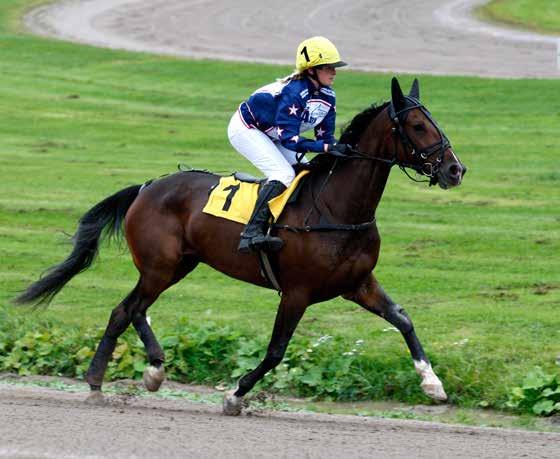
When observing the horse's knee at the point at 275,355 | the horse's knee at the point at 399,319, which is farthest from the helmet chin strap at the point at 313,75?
the horse's knee at the point at 275,355

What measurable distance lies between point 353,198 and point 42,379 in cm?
322

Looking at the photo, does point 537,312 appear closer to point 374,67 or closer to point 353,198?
point 353,198

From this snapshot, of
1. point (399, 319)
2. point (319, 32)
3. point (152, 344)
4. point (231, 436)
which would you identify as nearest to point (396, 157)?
point (399, 319)

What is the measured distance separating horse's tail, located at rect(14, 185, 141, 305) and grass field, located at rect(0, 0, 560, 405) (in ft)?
3.42

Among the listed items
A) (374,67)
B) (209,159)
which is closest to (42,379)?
(209,159)

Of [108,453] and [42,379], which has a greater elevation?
[108,453]

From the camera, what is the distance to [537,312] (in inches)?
408

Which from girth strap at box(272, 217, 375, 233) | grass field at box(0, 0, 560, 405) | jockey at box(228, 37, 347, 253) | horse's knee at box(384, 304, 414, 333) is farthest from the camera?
grass field at box(0, 0, 560, 405)

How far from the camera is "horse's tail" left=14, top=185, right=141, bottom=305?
9.43 m

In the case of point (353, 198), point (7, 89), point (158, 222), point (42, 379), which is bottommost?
point (7, 89)

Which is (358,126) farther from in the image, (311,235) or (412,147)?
(311,235)

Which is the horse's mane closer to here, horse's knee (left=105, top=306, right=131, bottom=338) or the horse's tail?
the horse's tail

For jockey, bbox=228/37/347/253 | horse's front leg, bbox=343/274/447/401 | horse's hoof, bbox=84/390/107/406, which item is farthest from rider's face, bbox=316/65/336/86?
horse's hoof, bbox=84/390/107/406

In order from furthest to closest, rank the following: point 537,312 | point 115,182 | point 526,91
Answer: point 526,91 → point 115,182 → point 537,312
